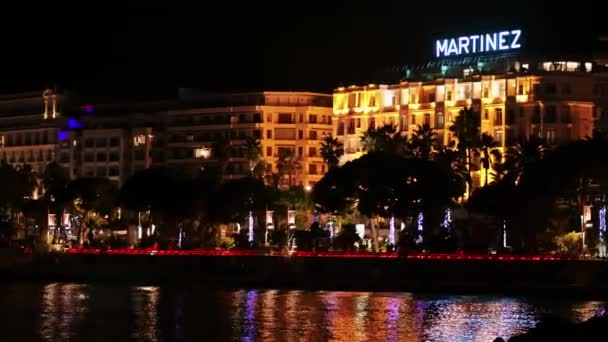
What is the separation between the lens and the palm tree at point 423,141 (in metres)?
176

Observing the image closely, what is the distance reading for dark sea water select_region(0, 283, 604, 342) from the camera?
90.8 meters

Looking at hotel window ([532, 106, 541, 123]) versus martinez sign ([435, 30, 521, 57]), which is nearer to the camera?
hotel window ([532, 106, 541, 123])

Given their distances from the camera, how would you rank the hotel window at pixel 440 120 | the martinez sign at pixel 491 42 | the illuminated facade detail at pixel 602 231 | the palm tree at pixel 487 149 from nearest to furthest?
1. the illuminated facade detail at pixel 602 231
2. the palm tree at pixel 487 149
3. the martinez sign at pixel 491 42
4. the hotel window at pixel 440 120

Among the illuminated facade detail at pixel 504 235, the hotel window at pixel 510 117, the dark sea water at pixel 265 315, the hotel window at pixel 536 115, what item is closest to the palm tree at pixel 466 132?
the hotel window at pixel 510 117

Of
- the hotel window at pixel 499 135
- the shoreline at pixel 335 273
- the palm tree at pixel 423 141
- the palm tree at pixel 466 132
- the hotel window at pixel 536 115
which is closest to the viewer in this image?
the shoreline at pixel 335 273

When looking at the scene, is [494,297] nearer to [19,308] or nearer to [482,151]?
[19,308]

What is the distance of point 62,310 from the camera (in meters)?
108

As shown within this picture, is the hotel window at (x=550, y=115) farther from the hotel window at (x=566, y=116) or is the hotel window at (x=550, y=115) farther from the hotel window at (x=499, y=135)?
the hotel window at (x=499, y=135)

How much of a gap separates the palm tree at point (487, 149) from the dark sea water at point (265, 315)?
6053 cm

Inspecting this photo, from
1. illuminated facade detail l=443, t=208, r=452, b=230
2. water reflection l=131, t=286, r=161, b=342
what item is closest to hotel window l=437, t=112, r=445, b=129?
illuminated facade detail l=443, t=208, r=452, b=230

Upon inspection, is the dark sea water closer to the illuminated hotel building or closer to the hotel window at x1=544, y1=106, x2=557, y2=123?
the hotel window at x1=544, y1=106, x2=557, y2=123

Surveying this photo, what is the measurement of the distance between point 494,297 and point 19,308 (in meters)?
34.0

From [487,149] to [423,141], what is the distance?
1079 centimetres

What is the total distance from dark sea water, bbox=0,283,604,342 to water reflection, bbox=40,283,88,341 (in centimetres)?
6
